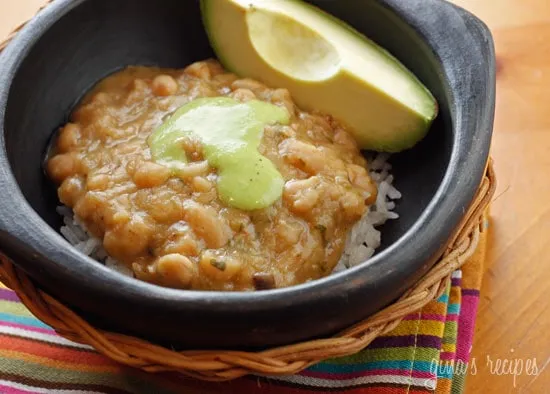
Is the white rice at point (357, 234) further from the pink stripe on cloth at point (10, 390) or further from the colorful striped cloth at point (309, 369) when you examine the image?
the pink stripe on cloth at point (10, 390)

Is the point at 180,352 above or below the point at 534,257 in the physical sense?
below

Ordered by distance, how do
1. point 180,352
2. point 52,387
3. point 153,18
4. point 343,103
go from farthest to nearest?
1. point 153,18
2. point 343,103
3. point 52,387
4. point 180,352

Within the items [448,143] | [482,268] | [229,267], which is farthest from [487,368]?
[229,267]

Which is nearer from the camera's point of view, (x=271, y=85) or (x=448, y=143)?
(x=448, y=143)

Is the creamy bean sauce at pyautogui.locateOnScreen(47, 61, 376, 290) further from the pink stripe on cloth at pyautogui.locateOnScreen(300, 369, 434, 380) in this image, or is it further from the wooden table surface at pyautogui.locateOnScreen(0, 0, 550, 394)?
the wooden table surface at pyautogui.locateOnScreen(0, 0, 550, 394)

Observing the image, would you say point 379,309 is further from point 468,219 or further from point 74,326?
point 74,326

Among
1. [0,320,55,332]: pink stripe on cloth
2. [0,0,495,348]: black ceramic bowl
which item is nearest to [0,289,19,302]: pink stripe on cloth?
[0,320,55,332]: pink stripe on cloth

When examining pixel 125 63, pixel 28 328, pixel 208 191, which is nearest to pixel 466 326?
pixel 208 191

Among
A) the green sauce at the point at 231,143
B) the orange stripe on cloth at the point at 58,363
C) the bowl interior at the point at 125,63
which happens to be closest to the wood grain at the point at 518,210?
the bowl interior at the point at 125,63
